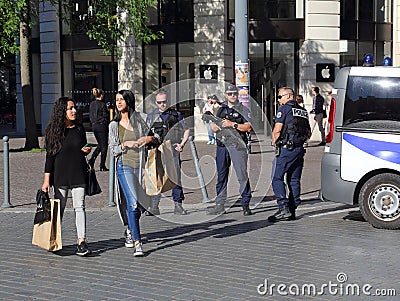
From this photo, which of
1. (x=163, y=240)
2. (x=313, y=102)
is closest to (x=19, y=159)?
(x=313, y=102)

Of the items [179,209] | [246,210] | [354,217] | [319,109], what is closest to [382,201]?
[354,217]

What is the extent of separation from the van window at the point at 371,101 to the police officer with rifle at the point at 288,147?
2.26 feet

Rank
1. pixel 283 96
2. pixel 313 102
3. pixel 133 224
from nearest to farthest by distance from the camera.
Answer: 1. pixel 133 224
2. pixel 283 96
3. pixel 313 102

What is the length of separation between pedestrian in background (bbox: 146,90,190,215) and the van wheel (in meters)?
2.59

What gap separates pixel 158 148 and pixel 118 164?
1.66 feet

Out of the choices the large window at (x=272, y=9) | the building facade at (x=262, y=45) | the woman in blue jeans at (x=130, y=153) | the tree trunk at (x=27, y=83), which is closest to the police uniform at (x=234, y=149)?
the woman in blue jeans at (x=130, y=153)

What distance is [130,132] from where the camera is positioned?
26.3ft

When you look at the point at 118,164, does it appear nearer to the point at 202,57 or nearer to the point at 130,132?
the point at 130,132

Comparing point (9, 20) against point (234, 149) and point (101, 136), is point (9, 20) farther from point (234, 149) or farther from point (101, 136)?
point (234, 149)

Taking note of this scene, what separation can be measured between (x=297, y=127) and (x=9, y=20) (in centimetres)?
1226

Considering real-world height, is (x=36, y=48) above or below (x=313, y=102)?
above

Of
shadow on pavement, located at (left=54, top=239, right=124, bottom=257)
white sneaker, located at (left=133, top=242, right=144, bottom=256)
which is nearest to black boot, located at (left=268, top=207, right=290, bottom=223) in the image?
shadow on pavement, located at (left=54, top=239, right=124, bottom=257)

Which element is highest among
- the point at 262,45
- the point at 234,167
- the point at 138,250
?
the point at 262,45

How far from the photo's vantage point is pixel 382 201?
9.52 m
